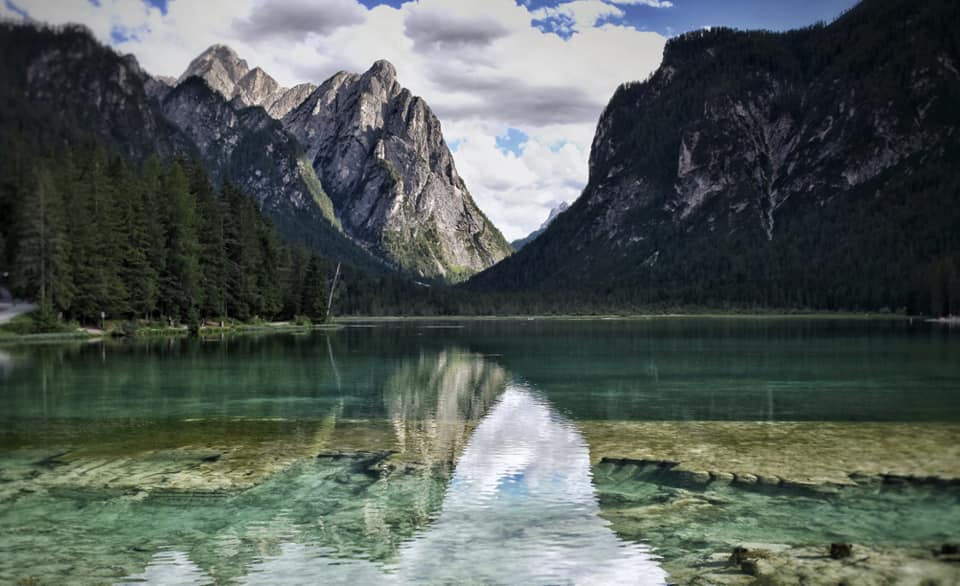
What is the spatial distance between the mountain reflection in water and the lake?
6cm

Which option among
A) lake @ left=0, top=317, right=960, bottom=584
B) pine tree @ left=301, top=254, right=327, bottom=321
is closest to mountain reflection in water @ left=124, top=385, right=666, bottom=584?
lake @ left=0, top=317, right=960, bottom=584

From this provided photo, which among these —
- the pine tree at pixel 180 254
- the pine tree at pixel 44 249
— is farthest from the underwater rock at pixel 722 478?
the pine tree at pixel 180 254

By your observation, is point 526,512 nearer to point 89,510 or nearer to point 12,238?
point 89,510

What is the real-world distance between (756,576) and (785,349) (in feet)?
207

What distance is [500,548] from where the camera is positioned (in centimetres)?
1476

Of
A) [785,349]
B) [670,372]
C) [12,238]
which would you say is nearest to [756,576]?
[670,372]

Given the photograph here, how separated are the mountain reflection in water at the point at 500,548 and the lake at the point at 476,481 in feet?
0.19

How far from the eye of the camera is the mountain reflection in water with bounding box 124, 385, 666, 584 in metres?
13.3

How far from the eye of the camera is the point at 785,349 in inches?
2832

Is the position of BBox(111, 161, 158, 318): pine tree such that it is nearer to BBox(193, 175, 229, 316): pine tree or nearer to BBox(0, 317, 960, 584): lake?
BBox(193, 175, 229, 316): pine tree

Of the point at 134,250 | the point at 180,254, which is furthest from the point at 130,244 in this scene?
the point at 180,254

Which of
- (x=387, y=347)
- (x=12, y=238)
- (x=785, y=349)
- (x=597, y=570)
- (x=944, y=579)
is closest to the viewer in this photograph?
(x=944, y=579)

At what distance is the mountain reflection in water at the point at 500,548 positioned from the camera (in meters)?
13.3

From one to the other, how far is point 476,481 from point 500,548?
5589 millimetres
